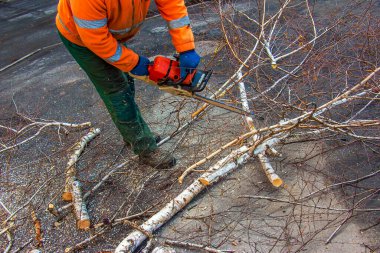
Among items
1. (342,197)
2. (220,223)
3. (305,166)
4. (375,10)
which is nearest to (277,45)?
(375,10)

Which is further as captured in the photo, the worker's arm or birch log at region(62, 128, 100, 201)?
birch log at region(62, 128, 100, 201)

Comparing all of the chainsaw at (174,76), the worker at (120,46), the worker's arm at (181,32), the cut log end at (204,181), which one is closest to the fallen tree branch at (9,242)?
the worker at (120,46)

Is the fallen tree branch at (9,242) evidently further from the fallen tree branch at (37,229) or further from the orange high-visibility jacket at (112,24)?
the orange high-visibility jacket at (112,24)

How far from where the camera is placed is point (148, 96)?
12.5ft

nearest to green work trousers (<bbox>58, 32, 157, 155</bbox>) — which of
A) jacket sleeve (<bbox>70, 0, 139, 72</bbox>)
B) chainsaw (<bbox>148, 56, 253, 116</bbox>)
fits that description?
jacket sleeve (<bbox>70, 0, 139, 72</bbox>)

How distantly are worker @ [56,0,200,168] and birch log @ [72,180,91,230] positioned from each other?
560mm

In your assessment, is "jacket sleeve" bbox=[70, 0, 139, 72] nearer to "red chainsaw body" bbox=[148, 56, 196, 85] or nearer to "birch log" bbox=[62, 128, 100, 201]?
"red chainsaw body" bbox=[148, 56, 196, 85]

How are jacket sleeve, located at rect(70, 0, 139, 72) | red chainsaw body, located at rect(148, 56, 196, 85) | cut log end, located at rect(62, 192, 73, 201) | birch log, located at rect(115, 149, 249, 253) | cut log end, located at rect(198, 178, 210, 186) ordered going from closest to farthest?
jacket sleeve, located at rect(70, 0, 139, 72) → birch log, located at rect(115, 149, 249, 253) → red chainsaw body, located at rect(148, 56, 196, 85) → cut log end, located at rect(198, 178, 210, 186) → cut log end, located at rect(62, 192, 73, 201)

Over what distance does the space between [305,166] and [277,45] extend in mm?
2016

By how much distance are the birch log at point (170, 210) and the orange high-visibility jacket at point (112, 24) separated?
0.91m

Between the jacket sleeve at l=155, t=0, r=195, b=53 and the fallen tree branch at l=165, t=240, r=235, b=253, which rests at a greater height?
the jacket sleeve at l=155, t=0, r=195, b=53

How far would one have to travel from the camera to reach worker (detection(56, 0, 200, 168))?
2127mm

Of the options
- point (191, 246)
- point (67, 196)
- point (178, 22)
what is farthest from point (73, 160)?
point (178, 22)

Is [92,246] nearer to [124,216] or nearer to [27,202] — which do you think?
[124,216]
